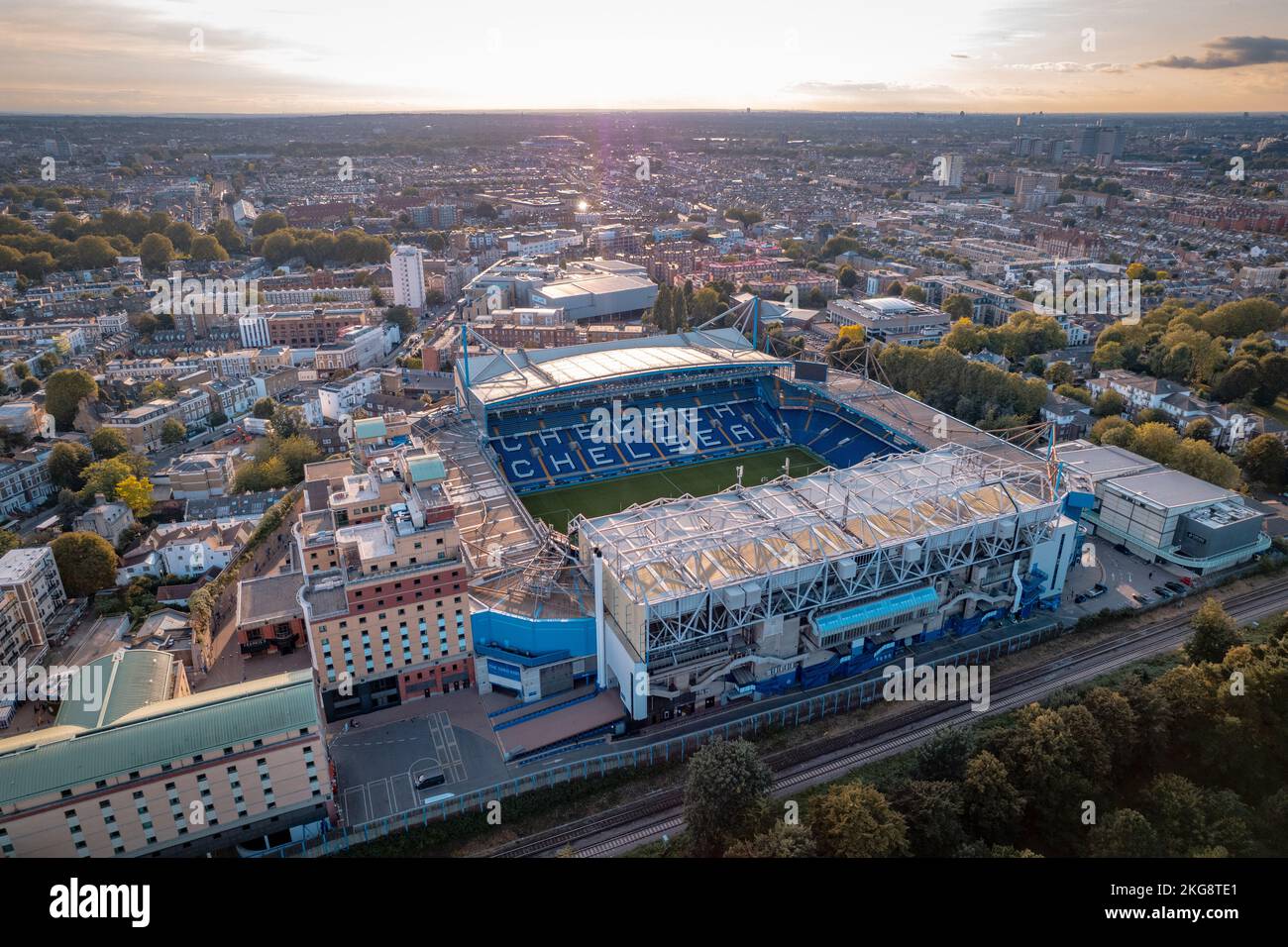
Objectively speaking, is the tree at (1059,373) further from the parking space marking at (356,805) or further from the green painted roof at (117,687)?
the green painted roof at (117,687)

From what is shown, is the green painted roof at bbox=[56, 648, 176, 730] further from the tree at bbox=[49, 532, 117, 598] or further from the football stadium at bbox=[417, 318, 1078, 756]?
the tree at bbox=[49, 532, 117, 598]

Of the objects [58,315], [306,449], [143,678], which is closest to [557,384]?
[306,449]

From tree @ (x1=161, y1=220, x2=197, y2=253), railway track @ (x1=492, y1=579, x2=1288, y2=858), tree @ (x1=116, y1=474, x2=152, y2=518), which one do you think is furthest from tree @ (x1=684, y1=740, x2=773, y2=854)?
tree @ (x1=161, y1=220, x2=197, y2=253)

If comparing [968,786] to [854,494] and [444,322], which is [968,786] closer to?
[854,494]

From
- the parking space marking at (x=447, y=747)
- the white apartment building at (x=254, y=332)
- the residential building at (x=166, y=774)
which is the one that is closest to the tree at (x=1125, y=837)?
the parking space marking at (x=447, y=747)

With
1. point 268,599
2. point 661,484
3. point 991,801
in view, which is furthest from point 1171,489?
point 268,599
